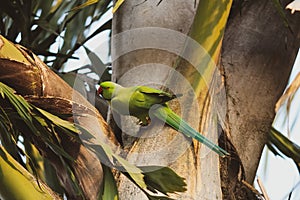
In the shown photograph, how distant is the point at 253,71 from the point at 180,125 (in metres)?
0.23

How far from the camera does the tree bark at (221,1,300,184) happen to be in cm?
107

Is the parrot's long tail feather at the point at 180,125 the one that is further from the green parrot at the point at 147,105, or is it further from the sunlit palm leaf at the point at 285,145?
the sunlit palm leaf at the point at 285,145

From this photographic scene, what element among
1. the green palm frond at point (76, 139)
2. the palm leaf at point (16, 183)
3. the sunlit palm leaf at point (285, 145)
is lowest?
the sunlit palm leaf at point (285, 145)

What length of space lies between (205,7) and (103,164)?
0.97 ft

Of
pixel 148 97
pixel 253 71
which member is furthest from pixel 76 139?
pixel 253 71

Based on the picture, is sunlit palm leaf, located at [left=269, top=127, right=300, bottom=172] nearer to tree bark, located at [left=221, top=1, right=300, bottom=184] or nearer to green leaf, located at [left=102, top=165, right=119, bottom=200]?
tree bark, located at [left=221, top=1, right=300, bottom=184]

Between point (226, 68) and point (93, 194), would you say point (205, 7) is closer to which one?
point (226, 68)

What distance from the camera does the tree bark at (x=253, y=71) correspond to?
3.52 ft

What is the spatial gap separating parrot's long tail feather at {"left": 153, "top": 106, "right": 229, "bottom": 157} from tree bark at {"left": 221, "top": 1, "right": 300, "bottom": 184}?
147mm

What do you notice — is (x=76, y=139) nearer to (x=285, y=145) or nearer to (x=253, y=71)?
(x=253, y=71)

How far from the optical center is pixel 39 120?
841 mm

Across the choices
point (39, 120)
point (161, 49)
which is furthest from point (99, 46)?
point (39, 120)

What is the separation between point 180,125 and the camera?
932mm

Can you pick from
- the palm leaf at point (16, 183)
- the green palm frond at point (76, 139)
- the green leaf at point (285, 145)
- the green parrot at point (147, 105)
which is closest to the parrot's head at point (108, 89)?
the green parrot at point (147, 105)
